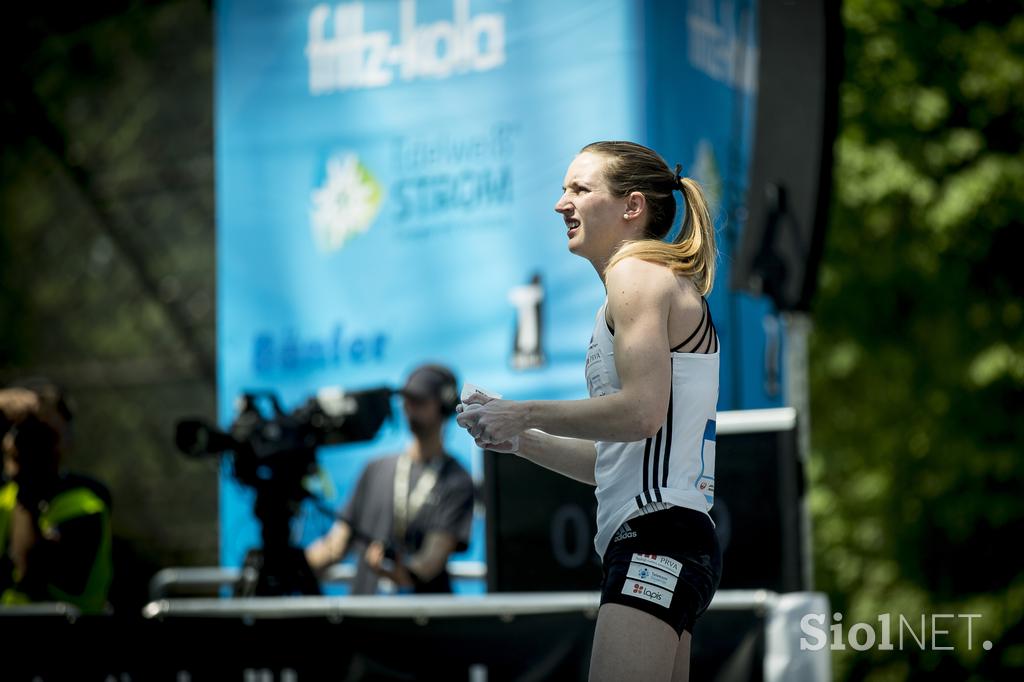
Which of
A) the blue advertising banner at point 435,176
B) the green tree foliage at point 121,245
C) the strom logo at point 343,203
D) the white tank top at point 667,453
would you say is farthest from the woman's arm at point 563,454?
the green tree foliage at point 121,245

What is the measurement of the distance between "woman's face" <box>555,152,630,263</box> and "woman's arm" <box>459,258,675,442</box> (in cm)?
16

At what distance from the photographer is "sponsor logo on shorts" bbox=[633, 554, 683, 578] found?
291 centimetres

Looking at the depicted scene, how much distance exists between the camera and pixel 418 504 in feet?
18.4

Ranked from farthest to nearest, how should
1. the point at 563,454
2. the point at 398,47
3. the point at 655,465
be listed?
the point at 398,47 < the point at 563,454 < the point at 655,465

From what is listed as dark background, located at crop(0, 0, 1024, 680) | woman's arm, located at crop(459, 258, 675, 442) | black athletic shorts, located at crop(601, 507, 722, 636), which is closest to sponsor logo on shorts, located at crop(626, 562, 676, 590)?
black athletic shorts, located at crop(601, 507, 722, 636)

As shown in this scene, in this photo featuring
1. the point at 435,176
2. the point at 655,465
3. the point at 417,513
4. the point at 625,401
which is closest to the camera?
the point at 625,401

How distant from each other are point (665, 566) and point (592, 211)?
791mm

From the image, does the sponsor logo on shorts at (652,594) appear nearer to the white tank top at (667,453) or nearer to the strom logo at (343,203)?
the white tank top at (667,453)

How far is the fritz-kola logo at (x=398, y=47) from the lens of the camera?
271 inches

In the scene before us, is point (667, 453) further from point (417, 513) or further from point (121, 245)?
point (121, 245)

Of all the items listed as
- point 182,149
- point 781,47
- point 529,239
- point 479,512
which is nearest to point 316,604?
point 479,512

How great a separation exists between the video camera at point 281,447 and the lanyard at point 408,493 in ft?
1.60

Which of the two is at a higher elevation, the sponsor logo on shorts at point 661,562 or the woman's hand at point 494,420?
the woman's hand at point 494,420

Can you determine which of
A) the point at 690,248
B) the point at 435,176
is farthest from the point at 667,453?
the point at 435,176
